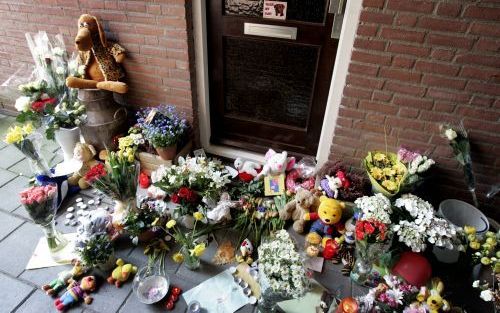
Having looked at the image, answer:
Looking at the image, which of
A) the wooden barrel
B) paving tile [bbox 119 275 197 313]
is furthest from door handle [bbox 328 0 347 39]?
paving tile [bbox 119 275 197 313]

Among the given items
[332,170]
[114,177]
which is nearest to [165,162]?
[114,177]

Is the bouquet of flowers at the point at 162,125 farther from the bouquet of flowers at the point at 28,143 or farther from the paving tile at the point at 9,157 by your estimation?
the paving tile at the point at 9,157

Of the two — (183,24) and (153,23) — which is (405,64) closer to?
(183,24)

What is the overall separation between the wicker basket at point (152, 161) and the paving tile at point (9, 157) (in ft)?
3.83

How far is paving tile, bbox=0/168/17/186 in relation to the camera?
254 centimetres

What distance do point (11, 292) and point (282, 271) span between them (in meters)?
1.60

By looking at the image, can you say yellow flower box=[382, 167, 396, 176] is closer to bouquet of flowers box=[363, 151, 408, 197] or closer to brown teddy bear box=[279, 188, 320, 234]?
bouquet of flowers box=[363, 151, 408, 197]

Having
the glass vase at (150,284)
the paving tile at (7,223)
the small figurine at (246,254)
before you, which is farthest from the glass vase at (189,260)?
the paving tile at (7,223)

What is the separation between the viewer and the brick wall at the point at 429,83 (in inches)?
68.8

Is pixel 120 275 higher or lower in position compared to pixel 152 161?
lower

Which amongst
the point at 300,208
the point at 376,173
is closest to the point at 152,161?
the point at 300,208

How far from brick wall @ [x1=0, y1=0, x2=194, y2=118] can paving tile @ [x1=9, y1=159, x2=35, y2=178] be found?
1.01 metres

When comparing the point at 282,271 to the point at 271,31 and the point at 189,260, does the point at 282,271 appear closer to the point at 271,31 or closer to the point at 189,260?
the point at 189,260

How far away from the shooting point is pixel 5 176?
8.51 ft
